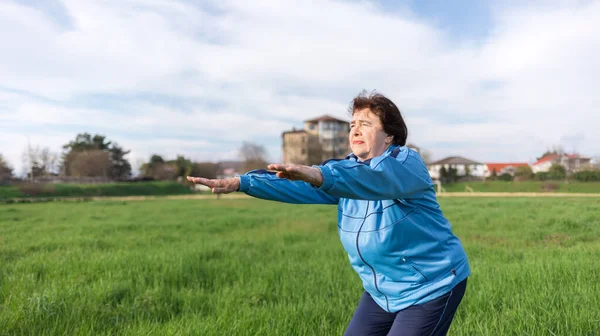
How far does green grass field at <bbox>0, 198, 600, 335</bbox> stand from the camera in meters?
3.60

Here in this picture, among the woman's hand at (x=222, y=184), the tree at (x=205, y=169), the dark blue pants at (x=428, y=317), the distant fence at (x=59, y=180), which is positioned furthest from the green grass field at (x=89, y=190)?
the dark blue pants at (x=428, y=317)

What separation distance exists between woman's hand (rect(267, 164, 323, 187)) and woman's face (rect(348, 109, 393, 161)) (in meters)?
0.83

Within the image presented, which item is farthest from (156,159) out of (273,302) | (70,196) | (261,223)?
(273,302)

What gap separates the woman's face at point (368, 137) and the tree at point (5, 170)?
40.6m

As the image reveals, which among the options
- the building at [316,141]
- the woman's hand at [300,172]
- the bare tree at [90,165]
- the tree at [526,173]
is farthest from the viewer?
the building at [316,141]

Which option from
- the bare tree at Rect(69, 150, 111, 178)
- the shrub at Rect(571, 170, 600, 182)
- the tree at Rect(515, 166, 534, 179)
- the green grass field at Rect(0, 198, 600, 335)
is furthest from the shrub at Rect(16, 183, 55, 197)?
the tree at Rect(515, 166, 534, 179)

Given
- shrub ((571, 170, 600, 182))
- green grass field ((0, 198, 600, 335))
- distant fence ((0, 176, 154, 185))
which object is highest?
distant fence ((0, 176, 154, 185))

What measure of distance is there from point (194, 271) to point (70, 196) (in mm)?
37461

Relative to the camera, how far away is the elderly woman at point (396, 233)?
1979mm

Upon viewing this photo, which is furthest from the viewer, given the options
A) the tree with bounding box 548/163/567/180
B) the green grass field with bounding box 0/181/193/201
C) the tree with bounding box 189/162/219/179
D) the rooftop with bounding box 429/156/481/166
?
the rooftop with bounding box 429/156/481/166

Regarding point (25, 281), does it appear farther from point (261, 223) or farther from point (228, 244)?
point (261, 223)

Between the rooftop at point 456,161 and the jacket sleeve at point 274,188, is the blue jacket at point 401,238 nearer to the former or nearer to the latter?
the jacket sleeve at point 274,188

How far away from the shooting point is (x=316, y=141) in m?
68.2

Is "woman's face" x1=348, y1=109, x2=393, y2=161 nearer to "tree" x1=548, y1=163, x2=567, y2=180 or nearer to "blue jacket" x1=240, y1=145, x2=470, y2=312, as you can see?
"blue jacket" x1=240, y1=145, x2=470, y2=312
